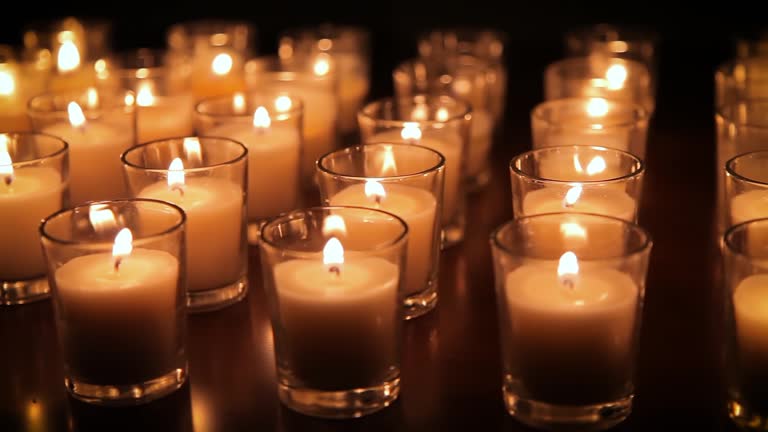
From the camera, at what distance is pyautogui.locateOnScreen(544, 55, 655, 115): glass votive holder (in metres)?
2.00

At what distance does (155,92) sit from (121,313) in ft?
3.08

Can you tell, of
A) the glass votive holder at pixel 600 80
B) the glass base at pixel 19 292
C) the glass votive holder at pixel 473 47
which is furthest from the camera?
the glass votive holder at pixel 473 47

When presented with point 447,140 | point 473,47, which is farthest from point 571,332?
point 473,47

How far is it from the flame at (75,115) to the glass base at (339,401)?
749 mm

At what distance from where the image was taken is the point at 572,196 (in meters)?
1.34

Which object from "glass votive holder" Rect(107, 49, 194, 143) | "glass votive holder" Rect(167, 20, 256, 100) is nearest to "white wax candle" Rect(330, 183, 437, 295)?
"glass votive holder" Rect(107, 49, 194, 143)

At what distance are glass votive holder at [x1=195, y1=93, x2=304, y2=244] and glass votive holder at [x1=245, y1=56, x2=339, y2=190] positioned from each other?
17 centimetres

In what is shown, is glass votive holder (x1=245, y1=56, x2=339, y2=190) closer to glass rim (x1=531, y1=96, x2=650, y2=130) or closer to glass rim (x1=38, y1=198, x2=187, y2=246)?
glass rim (x1=531, y1=96, x2=650, y2=130)

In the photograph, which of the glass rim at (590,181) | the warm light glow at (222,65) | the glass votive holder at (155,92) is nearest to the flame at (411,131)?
the glass rim at (590,181)

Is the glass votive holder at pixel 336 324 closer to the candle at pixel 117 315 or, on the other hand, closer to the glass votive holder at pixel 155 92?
the candle at pixel 117 315

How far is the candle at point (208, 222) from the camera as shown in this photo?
1.39 metres

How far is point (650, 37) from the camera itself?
7.59 ft

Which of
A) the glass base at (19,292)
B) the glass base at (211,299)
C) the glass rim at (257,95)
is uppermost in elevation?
the glass rim at (257,95)

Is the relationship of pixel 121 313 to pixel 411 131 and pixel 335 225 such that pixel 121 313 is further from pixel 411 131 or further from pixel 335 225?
pixel 411 131
